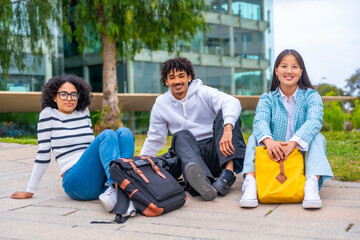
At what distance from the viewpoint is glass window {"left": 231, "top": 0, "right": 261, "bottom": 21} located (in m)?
24.2

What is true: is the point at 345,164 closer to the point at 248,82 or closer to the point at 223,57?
the point at 223,57

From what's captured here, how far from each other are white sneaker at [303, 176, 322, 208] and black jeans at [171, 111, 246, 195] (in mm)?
635

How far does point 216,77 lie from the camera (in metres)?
23.6

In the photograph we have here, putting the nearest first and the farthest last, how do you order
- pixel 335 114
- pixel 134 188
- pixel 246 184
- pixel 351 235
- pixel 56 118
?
pixel 351 235, pixel 134 188, pixel 246 184, pixel 56 118, pixel 335 114

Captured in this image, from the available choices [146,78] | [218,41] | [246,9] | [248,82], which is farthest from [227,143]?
[246,9]

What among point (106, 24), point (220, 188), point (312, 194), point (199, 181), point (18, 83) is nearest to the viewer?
point (312, 194)

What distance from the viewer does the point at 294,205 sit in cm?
292

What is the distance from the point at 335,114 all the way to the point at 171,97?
16.7 metres

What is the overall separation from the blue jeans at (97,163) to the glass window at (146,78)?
56.1ft

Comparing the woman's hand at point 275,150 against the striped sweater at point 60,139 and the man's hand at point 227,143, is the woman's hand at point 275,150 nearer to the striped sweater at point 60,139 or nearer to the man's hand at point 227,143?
the man's hand at point 227,143

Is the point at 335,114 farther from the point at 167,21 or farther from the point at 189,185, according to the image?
the point at 189,185

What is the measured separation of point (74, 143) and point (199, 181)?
104 cm

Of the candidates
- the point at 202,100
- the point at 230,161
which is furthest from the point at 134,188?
the point at 202,100

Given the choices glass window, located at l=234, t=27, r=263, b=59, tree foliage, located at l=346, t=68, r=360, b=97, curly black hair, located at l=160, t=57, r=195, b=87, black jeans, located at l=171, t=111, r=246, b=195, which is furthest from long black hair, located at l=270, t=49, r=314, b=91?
tree foliage, located at l=346, t=68, r=360, b=97
